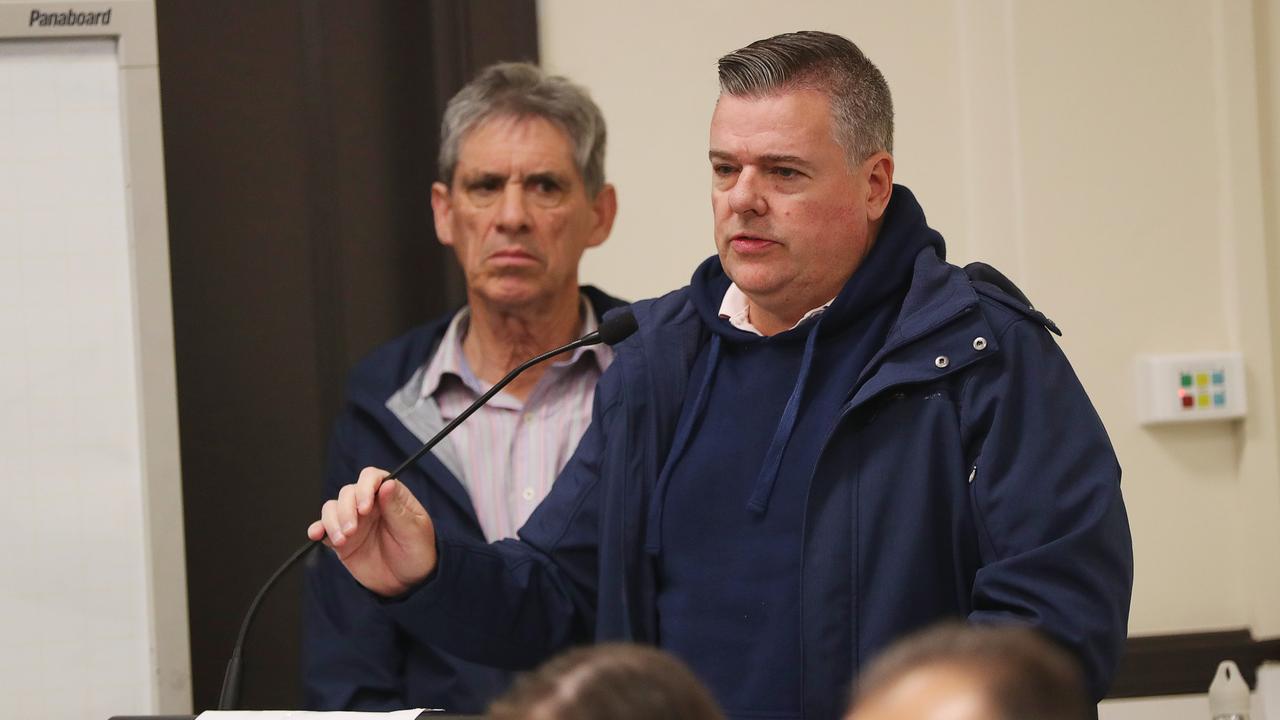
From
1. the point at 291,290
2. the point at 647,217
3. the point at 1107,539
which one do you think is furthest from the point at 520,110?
the point at 1107,539

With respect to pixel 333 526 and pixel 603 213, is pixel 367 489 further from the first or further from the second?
pixel 603 213

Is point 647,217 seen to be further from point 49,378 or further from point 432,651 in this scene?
point 49,378

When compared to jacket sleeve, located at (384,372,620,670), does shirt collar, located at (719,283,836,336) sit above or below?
above

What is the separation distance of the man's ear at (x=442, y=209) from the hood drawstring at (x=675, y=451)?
2.38 feet

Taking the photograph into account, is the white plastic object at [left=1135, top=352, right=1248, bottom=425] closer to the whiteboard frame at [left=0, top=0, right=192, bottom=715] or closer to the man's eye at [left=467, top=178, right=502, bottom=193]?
the man's eye at [left=467, top=178, right=502, bottom=193]

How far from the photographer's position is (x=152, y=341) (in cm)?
200

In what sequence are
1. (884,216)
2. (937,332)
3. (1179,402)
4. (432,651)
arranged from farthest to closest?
(1179,402) < (432,651) < (884,216) < (937,332)

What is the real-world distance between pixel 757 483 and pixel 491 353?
765 millimetres

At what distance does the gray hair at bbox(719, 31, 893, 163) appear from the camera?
1740mm

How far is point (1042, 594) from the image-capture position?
1.53 meters

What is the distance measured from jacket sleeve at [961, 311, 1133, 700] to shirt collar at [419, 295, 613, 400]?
81cm

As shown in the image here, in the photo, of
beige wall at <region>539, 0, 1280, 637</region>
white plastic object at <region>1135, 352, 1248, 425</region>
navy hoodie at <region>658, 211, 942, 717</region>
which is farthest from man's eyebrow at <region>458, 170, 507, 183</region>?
white plastic object at <region>1135, 352, 1248, 425</region>

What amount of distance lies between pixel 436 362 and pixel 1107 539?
3.78 feet

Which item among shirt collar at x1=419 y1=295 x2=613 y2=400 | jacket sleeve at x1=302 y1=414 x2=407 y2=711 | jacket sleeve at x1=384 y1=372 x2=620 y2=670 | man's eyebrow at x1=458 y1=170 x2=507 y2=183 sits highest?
man's eyebrow at x1=458 y1=170 x2=507 y2=183
